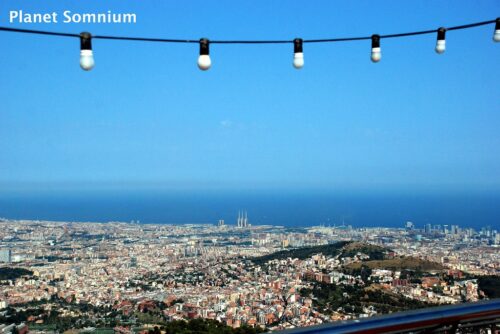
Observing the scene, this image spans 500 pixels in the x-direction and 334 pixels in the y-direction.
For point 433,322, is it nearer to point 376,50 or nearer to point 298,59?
point 298,59

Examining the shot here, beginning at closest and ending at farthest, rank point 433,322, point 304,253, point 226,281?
1. point 433,322
2. point 226,281
3. point 304,253

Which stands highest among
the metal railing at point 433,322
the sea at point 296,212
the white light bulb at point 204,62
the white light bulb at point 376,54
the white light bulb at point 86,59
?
the white light bulb at point 376,54

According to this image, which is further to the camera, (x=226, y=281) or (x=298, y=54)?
(x=226, y=281)

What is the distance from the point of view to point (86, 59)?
7.69ft

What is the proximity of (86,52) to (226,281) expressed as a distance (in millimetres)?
8073

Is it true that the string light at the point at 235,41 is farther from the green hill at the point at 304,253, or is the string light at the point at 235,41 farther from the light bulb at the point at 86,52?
the green hill at the point at 304,253

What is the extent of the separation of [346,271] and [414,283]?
189cm

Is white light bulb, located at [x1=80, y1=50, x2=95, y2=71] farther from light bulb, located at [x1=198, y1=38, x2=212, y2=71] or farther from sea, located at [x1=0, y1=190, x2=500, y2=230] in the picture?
sea, located at [x1=0, y1=190, x2=500, y2=230]

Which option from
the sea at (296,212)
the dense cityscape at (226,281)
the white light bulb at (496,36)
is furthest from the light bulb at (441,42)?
the sea at (296,212)

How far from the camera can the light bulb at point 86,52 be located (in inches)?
90.7

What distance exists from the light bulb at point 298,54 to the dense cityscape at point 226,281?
1.51m

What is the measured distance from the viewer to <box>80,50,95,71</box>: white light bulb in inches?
92.0

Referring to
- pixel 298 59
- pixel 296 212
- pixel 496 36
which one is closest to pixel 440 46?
pixel 496 36

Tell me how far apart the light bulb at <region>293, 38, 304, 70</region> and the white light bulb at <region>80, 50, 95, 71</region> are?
119 cm
